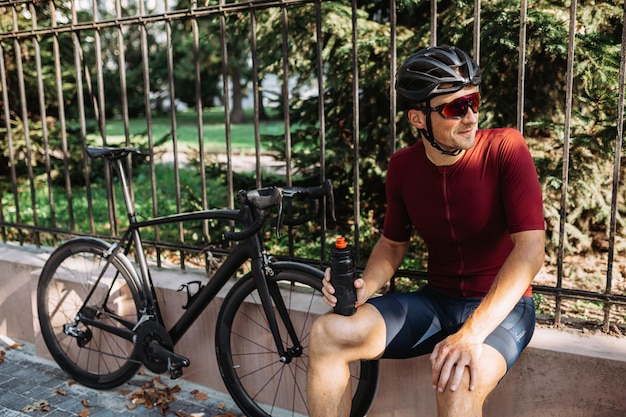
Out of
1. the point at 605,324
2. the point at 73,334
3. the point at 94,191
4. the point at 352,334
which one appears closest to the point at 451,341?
the point at 352,334

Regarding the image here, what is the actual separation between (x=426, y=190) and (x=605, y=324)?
1140 millimetres

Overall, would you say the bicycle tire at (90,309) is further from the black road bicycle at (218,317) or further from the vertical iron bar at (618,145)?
the vertical iron bar at (618,145)

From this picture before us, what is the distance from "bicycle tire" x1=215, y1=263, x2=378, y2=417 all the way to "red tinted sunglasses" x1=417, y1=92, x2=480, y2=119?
1.28 meters

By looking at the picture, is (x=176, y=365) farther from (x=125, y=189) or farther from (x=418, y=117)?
(x=418, y=117)

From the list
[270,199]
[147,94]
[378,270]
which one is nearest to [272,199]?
[270,199]

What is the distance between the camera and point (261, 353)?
3854mm

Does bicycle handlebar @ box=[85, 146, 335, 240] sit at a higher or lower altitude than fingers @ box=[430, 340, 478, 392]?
higher

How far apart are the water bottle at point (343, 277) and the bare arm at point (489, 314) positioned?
1.49ft

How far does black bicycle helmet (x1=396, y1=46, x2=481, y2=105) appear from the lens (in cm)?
261

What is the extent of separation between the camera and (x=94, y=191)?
10.7 meters

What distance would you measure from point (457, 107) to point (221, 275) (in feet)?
5.68

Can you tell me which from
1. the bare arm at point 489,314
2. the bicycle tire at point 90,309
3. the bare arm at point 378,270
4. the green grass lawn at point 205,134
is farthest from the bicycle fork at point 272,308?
the green grass lawn at point 205,134

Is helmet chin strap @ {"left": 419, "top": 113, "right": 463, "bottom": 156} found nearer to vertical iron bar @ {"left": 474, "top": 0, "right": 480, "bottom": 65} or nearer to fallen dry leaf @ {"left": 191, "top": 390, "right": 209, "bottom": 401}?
vertical iron bar @ {"left": 474, "top": 0, "right": 480, "bottom": 65}

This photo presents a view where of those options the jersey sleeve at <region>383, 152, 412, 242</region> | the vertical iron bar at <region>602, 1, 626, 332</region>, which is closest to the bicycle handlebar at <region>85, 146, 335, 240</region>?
the jersey sleeve at <region>383, 152, 412, 242</region>
